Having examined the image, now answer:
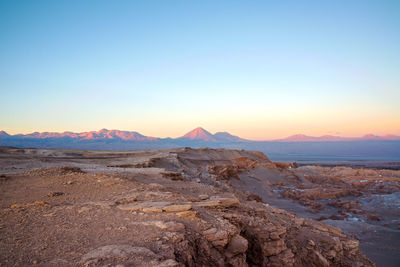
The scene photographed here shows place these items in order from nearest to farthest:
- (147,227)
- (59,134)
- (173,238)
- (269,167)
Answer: (173,238) < (147,227) < (269,167) < (59,134)

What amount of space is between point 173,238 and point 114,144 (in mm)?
103771

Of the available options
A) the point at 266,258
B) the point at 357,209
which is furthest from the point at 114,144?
the point at 266,258

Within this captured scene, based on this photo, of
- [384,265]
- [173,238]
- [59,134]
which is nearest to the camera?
[173,238]

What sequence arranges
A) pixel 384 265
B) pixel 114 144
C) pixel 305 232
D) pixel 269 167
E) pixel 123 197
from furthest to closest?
pixel 114 144
pixel 269 167
pixel 384 265
pixel 305 232
pixel 123 197

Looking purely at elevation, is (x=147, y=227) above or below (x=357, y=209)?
above

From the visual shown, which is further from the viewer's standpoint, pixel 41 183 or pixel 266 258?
pixel 41 183

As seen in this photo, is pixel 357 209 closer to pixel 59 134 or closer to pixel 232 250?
pixel 232 250

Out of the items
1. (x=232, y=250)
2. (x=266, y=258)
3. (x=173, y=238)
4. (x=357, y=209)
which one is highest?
(x=173, y=238)

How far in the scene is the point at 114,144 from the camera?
102 meters

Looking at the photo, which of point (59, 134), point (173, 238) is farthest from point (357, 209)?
point (59, 134)

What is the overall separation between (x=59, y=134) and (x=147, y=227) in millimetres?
135848

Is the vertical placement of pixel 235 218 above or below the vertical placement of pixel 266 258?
above

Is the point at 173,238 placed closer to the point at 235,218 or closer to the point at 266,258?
the point at 235,218

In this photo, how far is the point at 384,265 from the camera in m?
8.34
